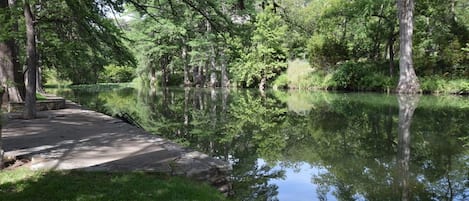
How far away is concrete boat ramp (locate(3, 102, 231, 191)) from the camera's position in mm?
5355

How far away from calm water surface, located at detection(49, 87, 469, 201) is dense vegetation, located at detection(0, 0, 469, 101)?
2.17 m

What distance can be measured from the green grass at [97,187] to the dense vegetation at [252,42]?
14.4 feet

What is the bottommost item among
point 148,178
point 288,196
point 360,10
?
point 288,196

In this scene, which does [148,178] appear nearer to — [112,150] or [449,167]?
[112,150]

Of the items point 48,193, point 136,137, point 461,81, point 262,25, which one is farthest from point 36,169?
point 262,25

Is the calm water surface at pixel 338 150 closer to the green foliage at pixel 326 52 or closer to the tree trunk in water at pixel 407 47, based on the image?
the tree trunk in water at pixel 407 47

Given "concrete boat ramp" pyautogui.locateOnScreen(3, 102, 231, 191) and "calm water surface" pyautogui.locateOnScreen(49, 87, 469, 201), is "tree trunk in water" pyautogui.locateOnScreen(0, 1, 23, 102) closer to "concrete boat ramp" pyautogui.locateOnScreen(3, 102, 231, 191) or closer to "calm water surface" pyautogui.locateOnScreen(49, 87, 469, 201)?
"calm water surface" pyautogui.locateOnScreen(49, 87, 469, 201)

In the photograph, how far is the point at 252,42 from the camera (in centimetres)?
1102

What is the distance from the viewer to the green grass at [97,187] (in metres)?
4.20

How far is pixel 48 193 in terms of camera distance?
425cm

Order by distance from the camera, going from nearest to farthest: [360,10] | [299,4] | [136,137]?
[136,137], [360,10], [299,4]

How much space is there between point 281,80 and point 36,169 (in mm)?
31656

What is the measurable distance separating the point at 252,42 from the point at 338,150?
4.10 metres

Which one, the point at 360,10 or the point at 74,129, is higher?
the point at 360,10
